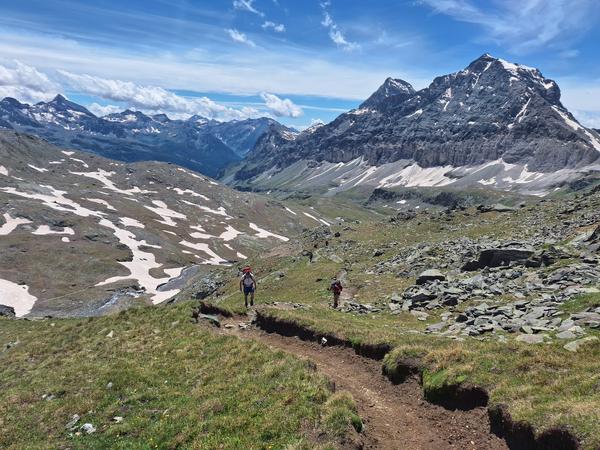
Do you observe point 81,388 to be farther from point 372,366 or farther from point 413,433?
point 413,433

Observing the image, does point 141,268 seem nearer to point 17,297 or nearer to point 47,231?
point 17,297

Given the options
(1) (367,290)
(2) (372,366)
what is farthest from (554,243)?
(2) (372,366)

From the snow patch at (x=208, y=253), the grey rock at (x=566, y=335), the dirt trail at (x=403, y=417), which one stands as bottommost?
the snow patch at (x=208, y=253)

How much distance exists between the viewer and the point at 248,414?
53.6ft

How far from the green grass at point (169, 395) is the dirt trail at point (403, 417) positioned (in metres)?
1.53

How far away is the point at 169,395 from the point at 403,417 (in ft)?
34.3

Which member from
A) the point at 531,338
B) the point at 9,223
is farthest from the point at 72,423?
the point at 9,223

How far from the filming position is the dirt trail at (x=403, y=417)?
1501 centimetres

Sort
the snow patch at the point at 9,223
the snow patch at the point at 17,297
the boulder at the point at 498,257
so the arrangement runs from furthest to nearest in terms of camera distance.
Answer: the snow patch at the point at 9,223
the snow patch at the point at 17,297
the boulder at the point at 498,257

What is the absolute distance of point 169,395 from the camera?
2000cm

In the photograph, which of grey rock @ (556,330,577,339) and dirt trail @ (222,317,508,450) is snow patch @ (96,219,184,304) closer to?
dirt trail @ (222,317,508,450)

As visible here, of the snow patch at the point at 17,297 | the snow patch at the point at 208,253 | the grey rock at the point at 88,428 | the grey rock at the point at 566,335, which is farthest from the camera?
the snow patch at the point at 208,253

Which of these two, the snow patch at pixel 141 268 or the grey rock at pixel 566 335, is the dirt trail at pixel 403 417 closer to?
the grey rock at pixel 566 335

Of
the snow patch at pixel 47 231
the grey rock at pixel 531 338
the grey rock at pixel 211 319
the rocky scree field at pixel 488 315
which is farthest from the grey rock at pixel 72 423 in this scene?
the snow patch at pixel 47 231
